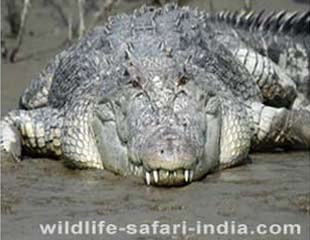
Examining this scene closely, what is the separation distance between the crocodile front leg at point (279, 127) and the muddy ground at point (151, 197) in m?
0.11

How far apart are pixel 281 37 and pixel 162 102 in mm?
2901

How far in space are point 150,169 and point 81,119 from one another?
3.59 ft

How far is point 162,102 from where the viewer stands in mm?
6223

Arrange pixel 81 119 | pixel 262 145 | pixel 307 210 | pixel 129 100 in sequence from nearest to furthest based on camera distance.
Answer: pixel 307 210
pixel 129 100
pixel 81 119
pixel 262 145

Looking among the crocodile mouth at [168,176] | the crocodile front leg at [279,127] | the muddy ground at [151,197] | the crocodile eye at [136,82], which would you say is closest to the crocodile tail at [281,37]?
the crocodile front leg at [279,127]

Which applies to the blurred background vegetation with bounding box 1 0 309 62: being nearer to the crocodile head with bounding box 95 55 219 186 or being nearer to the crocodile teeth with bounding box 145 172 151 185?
the crocodile head with bounding box 95 55 219 186

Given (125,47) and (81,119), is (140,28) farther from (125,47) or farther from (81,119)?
(81,119)

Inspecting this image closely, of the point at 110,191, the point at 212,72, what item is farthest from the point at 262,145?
the point at 110,191

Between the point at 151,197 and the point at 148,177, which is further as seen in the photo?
the point at 148,177

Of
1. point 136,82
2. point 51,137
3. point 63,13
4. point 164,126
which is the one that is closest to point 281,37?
point 51,137

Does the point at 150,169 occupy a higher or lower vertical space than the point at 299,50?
lower

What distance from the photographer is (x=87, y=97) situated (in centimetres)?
692

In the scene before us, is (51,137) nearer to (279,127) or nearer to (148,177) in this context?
(148,177)

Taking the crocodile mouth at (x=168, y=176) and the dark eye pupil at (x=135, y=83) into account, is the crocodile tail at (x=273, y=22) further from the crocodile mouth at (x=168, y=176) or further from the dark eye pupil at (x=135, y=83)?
the crocodile mouth at (x=168, y=176)
